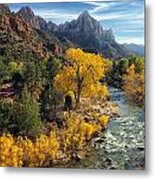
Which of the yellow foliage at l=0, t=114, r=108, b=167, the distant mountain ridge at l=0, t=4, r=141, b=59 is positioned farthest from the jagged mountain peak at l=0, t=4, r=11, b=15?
the yellow foliage at l=0, t=114, r=108, b=167

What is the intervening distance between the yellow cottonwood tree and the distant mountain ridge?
31mm

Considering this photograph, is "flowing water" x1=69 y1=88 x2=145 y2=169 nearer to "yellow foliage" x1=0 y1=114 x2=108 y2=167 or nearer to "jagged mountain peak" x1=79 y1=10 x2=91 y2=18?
"yellow foliage" x1=0 y1=114 x2=108 y2=167

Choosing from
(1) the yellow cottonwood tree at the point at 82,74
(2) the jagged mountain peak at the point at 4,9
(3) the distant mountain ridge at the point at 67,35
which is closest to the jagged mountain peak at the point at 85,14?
(3) the distant mountain ridge at the point at 67,35

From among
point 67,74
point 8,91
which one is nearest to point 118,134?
point 67,74

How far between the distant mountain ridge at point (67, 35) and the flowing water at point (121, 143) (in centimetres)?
17

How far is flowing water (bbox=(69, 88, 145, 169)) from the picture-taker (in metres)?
2.21

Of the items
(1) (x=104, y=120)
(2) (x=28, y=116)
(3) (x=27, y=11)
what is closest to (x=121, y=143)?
(1) (x=104, y=120)

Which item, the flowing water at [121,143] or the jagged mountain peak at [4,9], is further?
the jagged mountain peak at [4,9]

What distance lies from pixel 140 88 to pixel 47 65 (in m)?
0.38

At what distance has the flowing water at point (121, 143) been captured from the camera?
2205 millimetres

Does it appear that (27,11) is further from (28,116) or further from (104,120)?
(104,120)

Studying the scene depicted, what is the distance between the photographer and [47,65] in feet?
7.54

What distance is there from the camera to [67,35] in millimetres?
2275

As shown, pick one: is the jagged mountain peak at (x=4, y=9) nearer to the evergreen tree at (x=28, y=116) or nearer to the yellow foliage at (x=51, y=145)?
the evergreen tree at (x=28, y=116)
